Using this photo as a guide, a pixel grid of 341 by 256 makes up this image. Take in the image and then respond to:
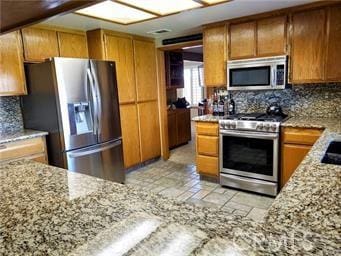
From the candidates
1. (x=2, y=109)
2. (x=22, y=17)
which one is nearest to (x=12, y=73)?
(x=2, y=109)

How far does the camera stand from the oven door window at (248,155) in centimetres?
304

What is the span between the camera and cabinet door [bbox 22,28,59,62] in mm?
3039

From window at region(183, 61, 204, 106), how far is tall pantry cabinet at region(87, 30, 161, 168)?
513 cm

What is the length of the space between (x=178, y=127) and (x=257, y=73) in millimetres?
2739

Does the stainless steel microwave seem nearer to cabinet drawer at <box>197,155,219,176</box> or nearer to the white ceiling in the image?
the white ceiling

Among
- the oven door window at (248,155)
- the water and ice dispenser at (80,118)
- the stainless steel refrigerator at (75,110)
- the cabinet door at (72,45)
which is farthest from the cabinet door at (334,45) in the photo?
the cabinet door at (72,45)

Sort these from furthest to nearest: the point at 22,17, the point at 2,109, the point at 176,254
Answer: the point at 2,109 < the point at 22,17 < the point at 176,254

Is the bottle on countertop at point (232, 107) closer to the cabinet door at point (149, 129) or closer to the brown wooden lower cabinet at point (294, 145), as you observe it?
the brown wooden lower cabinet at point (294, 145)

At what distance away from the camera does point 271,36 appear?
314cm

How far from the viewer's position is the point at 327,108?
3.17 m

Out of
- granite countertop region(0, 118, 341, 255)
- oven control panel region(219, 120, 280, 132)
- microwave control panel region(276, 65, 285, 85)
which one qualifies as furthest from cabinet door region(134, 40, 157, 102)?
granite countertop region(0, 118, 341, 255)

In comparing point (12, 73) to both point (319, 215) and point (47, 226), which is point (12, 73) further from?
point (319, 215)

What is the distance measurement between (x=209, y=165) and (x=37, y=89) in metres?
2.39

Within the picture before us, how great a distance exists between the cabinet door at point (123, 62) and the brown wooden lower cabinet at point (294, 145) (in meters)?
2.32
